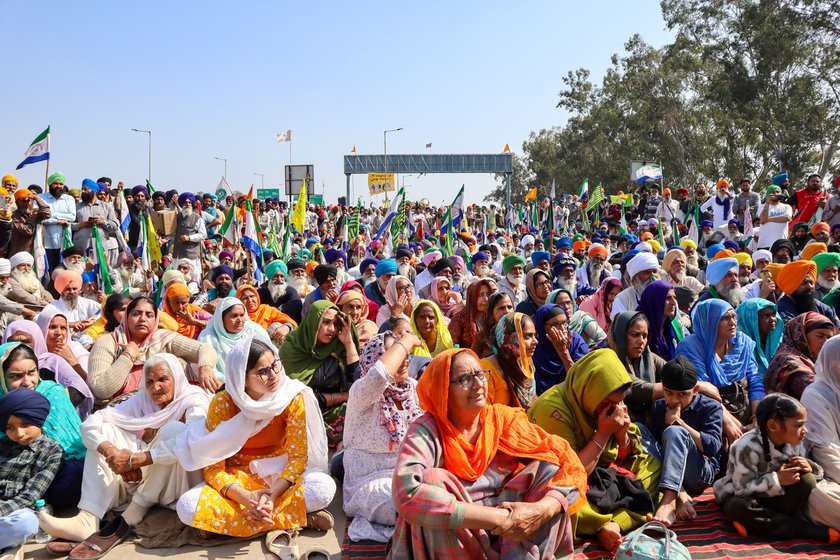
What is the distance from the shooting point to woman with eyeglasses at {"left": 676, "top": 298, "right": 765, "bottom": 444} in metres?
4.38

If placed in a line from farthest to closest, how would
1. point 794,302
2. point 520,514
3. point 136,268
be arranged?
point 136,268
point 794,302
point 520,514

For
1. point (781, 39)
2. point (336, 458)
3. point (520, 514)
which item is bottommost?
point (336, 458)

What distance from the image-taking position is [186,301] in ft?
19.1

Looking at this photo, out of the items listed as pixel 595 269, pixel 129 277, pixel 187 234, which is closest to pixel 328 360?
pixel 129 277

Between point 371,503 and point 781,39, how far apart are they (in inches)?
1064

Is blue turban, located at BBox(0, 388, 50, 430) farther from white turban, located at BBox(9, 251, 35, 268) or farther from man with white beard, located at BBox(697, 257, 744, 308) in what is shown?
man with white beard, located at BBox(697, 257, 744, 308)

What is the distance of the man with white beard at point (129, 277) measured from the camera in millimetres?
8172

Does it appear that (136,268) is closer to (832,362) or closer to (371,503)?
(371,503)

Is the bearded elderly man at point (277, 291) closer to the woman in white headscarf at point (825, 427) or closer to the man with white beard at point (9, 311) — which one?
the man with white beard at point (9, 311)

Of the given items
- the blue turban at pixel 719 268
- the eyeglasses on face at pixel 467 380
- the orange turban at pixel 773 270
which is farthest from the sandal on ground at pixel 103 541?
the orange turban at pixel 773 270

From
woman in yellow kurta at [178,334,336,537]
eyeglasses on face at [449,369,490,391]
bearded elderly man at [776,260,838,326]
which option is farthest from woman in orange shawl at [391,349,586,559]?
bearded elderly man at [776,260,838,326]

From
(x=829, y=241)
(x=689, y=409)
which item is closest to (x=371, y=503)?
(x=689, y=409)

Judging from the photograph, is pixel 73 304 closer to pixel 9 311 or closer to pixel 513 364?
pixel 9 311

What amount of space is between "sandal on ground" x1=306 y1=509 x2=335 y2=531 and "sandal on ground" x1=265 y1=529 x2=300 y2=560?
114mm
